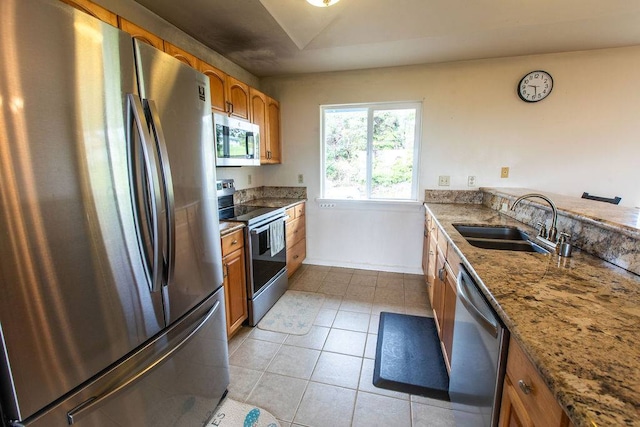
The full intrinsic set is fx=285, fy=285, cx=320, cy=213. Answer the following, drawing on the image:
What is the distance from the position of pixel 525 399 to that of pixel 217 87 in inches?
99.7

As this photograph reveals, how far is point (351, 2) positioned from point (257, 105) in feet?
4.32

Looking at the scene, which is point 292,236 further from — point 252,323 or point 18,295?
point 18,295

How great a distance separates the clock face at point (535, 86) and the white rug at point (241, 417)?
11.3 feet

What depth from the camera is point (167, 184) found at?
1085mm

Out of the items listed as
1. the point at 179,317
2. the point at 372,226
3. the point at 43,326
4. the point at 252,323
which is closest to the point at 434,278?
the point at 372,226

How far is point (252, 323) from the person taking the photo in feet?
7.59

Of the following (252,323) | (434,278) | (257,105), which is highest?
(257,105)

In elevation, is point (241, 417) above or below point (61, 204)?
below

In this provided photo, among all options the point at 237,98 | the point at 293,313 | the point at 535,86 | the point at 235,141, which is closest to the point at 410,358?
the point at 293,313

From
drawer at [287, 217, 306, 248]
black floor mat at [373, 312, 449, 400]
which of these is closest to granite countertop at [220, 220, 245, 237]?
drawer at [287, 217, 306, 248]

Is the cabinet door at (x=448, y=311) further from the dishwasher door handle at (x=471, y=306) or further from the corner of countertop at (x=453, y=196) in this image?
the corner of countertop at (x=453, y=196)

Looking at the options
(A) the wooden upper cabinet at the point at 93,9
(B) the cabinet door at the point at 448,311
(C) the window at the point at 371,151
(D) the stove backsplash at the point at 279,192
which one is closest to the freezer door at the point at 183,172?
(A) the wooden upper cabinet at the point at 93,9

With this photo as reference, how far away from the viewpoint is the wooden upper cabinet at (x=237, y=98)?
2.45 meters

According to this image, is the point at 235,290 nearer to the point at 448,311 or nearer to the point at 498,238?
the point at 448,311
